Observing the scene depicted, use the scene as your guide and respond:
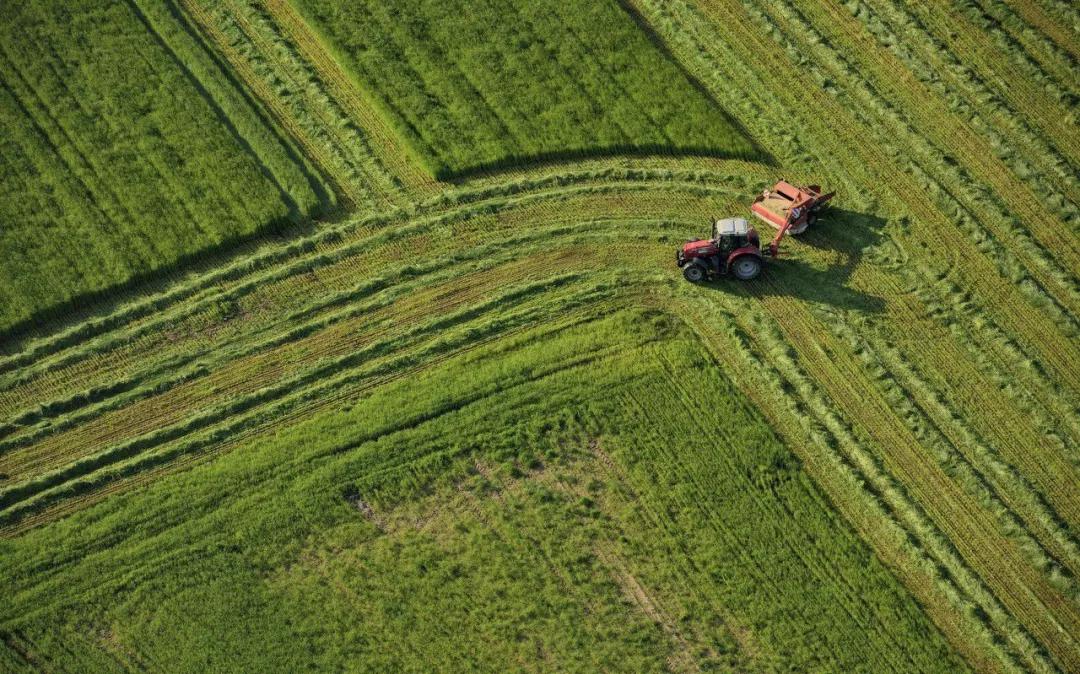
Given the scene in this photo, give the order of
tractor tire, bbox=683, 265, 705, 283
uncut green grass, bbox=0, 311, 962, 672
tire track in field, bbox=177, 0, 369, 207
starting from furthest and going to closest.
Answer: tire track in field, bbox=177, 0, 369, 207, tractor tire, bbox=683, 265, 705, 283, uncut green grass, bbox=0, 311, 962, 672

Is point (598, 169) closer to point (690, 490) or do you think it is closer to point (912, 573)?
point (690, 490)

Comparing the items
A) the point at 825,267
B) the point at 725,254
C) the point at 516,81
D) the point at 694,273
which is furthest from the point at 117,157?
the point at 825,267

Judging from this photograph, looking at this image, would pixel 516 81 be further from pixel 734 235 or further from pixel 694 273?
pixel 734 235

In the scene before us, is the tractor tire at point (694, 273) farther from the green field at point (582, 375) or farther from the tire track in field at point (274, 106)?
the tire track in field at point (274, 106)

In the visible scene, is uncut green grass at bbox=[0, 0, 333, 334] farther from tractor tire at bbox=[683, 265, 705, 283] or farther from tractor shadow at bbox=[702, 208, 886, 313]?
tractor shadow at bbox=[702, 208, 886, 313]

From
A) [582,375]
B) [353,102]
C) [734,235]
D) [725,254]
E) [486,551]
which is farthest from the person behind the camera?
[353,102]

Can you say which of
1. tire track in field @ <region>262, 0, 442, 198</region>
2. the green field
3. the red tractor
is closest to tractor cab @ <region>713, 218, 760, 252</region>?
the red tractor
